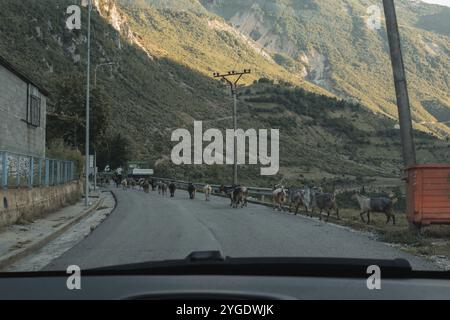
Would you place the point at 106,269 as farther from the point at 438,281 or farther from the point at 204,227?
the point at 204,227

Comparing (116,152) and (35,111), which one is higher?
(35,111)

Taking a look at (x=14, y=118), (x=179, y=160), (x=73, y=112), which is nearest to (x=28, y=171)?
(x=14, y=118)

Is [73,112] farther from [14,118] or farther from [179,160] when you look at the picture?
[179,160]

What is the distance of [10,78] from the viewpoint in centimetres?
2755

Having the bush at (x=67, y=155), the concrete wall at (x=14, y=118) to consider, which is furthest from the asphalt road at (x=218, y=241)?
the bush at (x=67, y=155)

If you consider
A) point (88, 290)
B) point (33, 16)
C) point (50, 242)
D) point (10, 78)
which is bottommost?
point (50, 242)

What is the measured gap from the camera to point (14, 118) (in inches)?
1109

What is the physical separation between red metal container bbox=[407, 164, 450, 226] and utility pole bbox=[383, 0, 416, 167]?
1.52 metres

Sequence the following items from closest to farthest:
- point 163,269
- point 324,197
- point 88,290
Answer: point 88,290
point 163,269
point 324,197

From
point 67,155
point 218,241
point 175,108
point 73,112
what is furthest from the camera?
point 175,108

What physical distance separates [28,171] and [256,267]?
63.0ft

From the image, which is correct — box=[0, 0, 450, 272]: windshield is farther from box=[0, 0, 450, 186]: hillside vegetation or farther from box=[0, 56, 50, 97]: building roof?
box=[0, 0, 450, 186]: hillside vegetation

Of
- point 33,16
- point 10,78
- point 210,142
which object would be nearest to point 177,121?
point 210,142

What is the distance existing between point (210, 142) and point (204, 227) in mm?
85533
